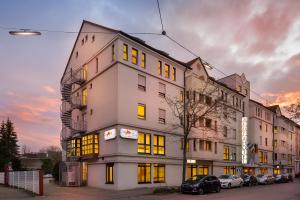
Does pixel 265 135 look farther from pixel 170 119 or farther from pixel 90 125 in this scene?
pixel 90 125

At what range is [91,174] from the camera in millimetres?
39000

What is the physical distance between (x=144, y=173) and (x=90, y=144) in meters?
6.80

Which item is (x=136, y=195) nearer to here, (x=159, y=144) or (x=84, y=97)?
(x=159, y=144)

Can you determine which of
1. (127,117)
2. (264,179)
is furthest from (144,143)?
(264,179)

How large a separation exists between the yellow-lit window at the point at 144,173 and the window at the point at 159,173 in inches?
40.4

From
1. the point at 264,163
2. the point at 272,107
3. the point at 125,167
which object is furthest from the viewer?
the point at 272,107

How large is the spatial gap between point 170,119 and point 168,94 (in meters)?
2.82

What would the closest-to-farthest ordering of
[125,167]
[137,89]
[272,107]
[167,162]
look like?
[125,167] → [137,89] → [167,162] → [272,107]

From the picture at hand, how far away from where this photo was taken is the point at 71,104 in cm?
4334

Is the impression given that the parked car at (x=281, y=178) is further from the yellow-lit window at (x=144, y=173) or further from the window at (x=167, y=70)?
the yellow-lit window at (x=144, y=173)

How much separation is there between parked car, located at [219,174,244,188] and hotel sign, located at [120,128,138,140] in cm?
1140

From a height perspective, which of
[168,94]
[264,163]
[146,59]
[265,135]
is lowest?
[264,163]

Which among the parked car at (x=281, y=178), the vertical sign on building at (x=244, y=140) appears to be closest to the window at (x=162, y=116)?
the vertical sign on building at (x=244, y=140)

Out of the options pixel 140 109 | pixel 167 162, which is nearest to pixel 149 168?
pixel 167 162
